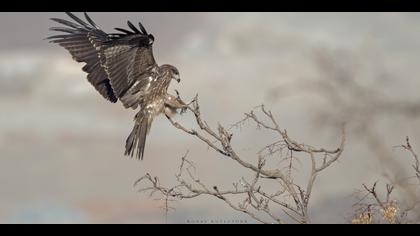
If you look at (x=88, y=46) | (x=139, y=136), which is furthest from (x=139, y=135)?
(x=88, y=46)

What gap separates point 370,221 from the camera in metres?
4.77

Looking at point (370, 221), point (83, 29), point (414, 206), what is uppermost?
point (83, 29)

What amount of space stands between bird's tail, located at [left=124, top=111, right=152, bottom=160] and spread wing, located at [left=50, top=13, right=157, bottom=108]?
0.97 ft

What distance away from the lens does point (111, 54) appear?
7.89m

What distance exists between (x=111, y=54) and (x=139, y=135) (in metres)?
1.11

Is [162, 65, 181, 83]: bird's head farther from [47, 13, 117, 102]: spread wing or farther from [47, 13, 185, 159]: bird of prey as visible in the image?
[47, 13, 117, 102]: spread wing

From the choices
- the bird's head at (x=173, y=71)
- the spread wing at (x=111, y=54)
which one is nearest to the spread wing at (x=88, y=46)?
the spread wing at (x=111, y=54)

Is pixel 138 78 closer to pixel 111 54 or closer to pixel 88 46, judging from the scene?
pixel 111 54

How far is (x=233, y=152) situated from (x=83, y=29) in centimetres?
427

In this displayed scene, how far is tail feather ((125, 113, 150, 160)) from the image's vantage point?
24.0 feet
